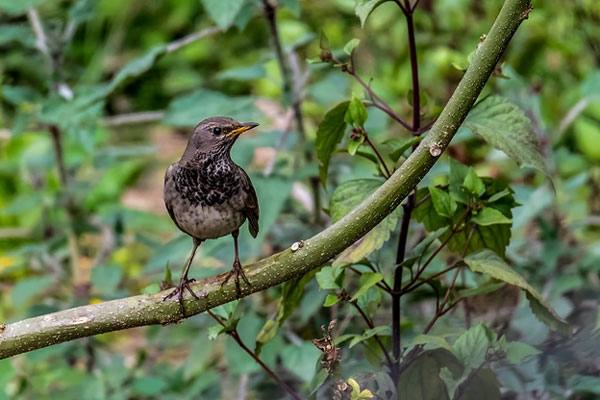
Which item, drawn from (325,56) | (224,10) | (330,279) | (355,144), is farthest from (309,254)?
(224,10)

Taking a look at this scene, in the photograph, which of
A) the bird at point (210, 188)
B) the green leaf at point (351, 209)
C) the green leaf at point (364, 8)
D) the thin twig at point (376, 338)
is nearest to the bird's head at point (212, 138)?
the bird at point (210, 188)

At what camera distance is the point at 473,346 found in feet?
6.17

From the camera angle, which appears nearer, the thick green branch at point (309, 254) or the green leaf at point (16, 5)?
the thick green branch at point (309, 254)

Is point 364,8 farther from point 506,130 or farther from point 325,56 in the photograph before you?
point 506,130

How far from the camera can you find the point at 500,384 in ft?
6.23

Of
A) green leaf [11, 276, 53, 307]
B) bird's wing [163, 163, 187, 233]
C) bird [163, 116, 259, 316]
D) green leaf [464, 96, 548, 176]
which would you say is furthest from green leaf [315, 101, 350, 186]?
green leaf [11, 276, 53, 307]

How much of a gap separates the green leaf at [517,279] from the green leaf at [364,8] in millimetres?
586

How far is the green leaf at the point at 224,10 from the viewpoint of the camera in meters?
2.87

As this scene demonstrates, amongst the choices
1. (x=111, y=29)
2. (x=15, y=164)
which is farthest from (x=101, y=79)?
(x=15, y=164)

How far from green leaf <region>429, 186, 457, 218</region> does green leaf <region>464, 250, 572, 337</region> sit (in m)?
0.11

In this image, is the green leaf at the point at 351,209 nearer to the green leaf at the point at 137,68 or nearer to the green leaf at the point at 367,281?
the green leaf at the point at 367,281

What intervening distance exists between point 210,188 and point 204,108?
1284 millimetres

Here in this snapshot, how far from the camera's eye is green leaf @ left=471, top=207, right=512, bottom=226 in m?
1.90

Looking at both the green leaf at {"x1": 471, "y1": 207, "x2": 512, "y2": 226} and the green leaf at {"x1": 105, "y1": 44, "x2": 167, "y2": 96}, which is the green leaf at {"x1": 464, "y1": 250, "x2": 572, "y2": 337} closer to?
the green leaf at {"x1": 471, "y1": 207, "x2": 512, "y2": 226}
